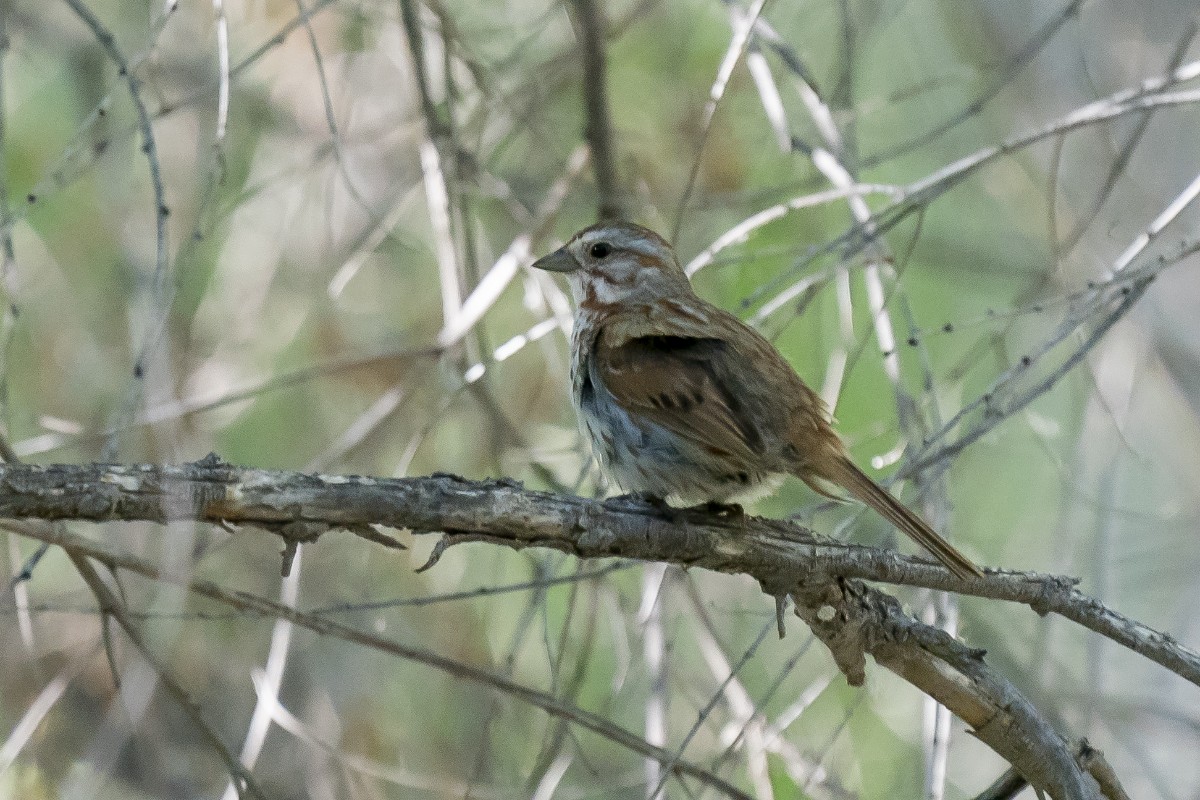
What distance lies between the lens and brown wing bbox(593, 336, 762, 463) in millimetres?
3506

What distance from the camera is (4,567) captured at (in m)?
5.32

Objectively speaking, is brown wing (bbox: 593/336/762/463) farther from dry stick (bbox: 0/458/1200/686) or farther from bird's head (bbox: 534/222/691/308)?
bird's head (bbox: 534/222/691/308)

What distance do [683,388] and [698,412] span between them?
9 centimetres

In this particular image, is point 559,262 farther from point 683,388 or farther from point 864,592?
point 864,592

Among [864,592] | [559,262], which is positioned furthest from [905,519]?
[559,262]

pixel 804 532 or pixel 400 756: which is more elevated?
pixel 400 756

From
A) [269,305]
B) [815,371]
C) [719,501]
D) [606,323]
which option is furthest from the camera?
[269,305]

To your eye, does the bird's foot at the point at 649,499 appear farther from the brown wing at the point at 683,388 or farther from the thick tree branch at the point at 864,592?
the brown wing at the point at 683,388

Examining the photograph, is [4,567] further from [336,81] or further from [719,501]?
[719,501]

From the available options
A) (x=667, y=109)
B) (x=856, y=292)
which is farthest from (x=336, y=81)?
(x=856, y=292)

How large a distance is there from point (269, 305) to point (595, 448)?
9.87 ft

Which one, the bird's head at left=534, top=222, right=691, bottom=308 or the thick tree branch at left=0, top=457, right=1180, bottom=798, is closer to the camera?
the thick tree branch at left=0, top=457, right=1180, bottom=798

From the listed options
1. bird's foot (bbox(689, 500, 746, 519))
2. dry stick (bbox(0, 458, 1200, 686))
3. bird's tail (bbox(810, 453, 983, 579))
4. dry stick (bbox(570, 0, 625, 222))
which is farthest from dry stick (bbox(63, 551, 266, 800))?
dry stick (bbox(570, 0, 625, 222))

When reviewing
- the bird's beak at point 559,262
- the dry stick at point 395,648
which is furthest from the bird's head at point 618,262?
the dry stick at point 395,648
